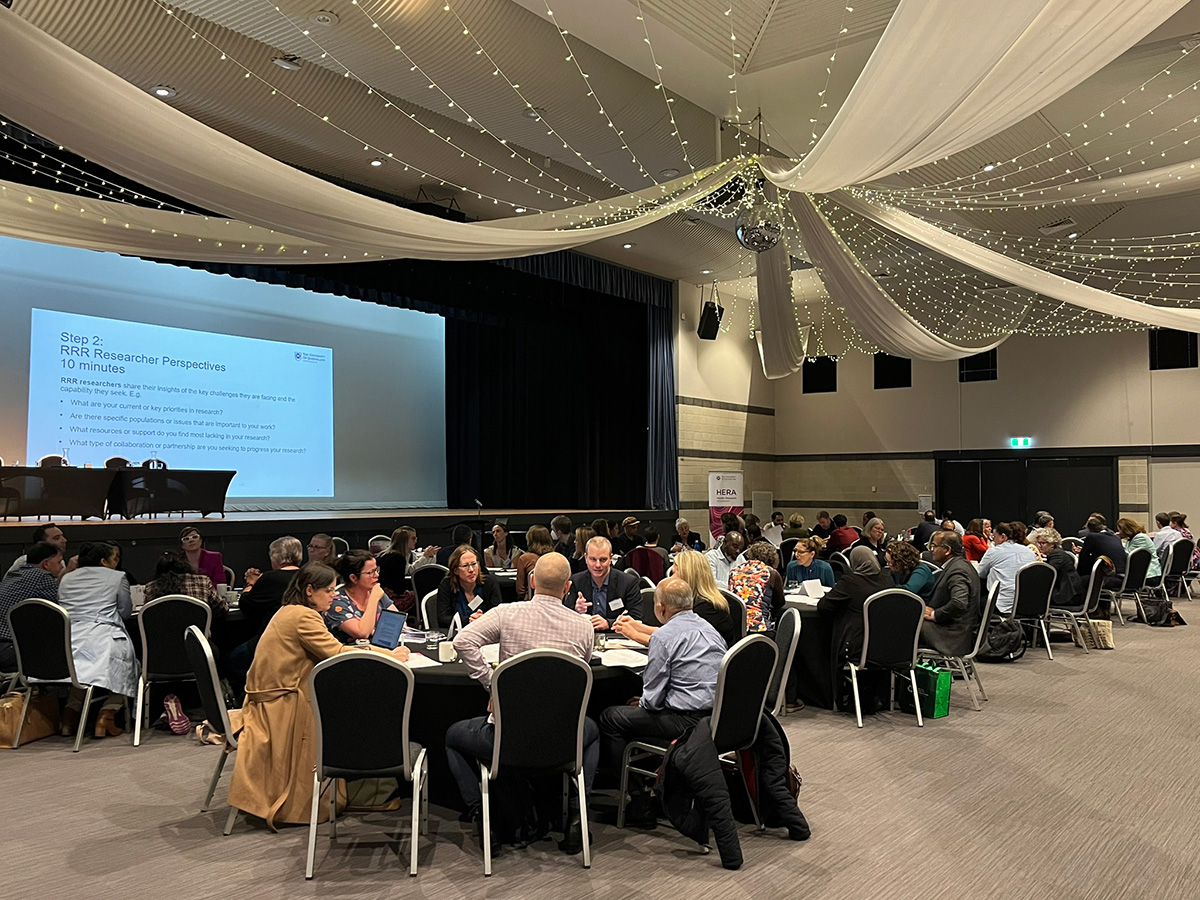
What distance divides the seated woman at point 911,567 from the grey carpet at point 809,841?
4.53ft

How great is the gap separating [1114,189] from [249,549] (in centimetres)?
897

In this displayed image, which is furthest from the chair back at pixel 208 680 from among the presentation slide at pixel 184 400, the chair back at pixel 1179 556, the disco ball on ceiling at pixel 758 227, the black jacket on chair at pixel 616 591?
the chair back at pixel 1179 556

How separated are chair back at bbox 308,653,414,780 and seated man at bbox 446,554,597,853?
28 cm

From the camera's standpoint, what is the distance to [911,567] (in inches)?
277

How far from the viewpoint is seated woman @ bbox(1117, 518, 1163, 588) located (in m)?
10.6

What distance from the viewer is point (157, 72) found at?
267 inches

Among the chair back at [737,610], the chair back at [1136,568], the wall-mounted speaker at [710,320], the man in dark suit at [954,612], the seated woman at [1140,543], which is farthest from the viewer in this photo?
the wall-mounted speaker at [710,320]

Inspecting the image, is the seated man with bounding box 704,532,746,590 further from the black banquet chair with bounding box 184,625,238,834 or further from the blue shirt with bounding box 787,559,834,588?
the black banquet chair with bounding box 184,625,238,834

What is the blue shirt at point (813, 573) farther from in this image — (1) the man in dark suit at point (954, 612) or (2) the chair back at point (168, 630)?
(2) the chair back at point (168, 630)

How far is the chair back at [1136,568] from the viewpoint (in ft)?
33.0

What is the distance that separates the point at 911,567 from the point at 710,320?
956cm

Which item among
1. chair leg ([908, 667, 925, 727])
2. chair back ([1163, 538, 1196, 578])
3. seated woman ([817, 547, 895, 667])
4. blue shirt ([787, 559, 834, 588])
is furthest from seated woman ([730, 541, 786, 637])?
chair back ([1163, 538, 1196, 578])

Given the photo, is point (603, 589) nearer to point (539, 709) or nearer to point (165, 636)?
point (539, 709)

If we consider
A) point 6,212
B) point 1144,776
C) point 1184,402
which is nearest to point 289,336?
point 6,212
